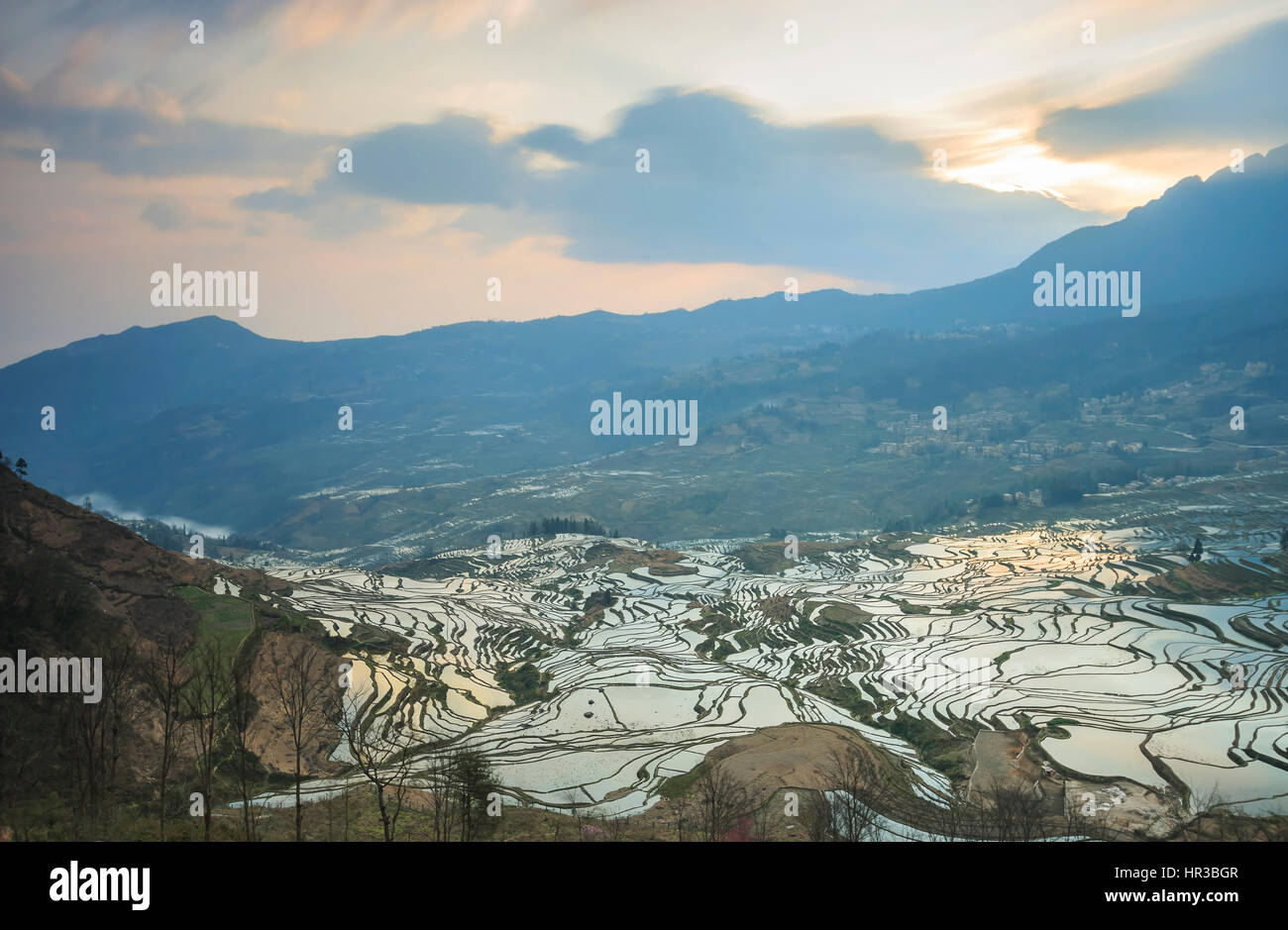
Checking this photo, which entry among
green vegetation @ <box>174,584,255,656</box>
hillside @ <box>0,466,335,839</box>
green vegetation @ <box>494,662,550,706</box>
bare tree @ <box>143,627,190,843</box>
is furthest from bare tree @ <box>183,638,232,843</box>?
green vegetation @ <box>494,662,550,706</box>

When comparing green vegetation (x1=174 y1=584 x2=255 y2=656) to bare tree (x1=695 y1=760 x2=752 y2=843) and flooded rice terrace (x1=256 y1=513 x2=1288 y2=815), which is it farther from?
bare tree (x1=695 y1=760 x2=752 y2=843)

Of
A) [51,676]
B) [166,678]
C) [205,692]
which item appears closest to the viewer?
[51,676]

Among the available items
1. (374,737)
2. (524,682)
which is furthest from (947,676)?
(374,737)

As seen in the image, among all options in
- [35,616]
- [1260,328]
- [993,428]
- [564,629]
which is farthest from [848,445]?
[35,616]

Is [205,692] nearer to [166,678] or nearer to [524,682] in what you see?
[166,678]

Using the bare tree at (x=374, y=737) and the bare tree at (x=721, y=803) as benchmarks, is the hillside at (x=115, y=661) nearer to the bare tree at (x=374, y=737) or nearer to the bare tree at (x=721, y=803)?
the bare tree at (x=374, y=737)
